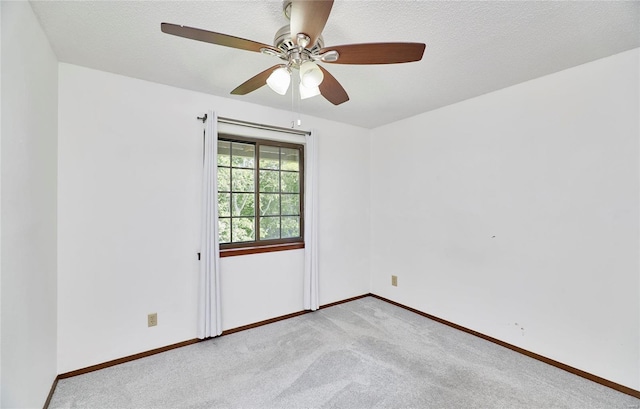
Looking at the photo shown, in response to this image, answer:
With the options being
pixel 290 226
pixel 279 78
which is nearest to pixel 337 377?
pixel 290 226

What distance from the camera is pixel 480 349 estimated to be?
8.11ft

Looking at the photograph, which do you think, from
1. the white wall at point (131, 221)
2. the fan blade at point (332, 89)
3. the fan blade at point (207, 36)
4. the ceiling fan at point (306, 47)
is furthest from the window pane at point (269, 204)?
the fan blade at point (207, 36)

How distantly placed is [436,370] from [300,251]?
1.78 m

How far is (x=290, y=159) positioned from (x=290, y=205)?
1.85 feet

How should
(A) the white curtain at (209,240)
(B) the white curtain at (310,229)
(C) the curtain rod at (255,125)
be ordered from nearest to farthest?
(A) the white curtain at (209,240) → (C) the curtain rod at (255,125) → (B) the white curtain at (310,229)

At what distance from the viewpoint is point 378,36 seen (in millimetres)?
1713

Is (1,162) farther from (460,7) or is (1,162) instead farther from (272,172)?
(460,7)

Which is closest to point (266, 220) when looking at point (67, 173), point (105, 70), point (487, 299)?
point (67, 173)

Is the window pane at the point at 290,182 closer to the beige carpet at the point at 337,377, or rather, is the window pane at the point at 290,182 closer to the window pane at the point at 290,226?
the window pane at the point at 290,226

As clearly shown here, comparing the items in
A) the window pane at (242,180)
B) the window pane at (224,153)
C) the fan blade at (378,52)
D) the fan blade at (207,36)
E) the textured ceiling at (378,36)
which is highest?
the textured ceiling at (378,36)

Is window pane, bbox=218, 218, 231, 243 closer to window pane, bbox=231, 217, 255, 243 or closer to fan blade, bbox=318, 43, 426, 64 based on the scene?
window pane, bbox=231, 217, 255, 243

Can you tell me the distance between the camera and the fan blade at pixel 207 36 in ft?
3.79

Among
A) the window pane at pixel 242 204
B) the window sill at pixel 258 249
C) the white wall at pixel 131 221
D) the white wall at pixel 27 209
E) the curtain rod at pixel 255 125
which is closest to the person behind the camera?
the white wall at pixel 27 209

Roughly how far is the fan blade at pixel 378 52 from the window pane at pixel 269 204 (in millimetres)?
1937
